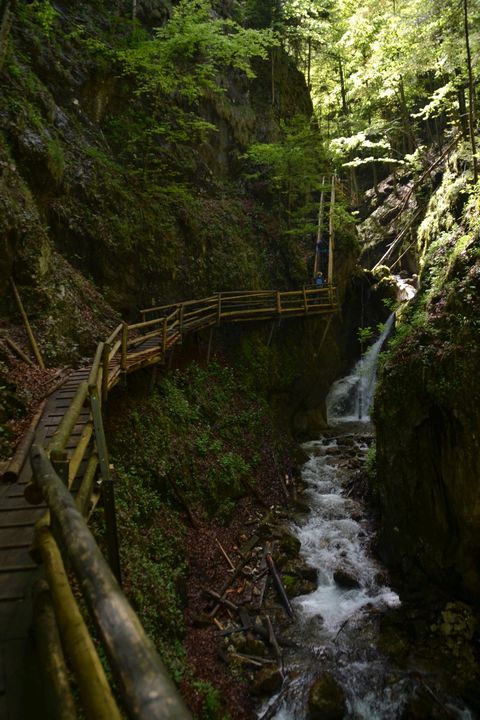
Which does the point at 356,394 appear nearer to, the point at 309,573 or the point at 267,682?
the point at 309,573

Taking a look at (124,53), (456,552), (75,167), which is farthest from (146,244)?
(456,552)

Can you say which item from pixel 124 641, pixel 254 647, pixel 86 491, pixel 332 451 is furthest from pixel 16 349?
pixel 332 451

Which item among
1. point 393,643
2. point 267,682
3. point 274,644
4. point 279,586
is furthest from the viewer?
point 279,586

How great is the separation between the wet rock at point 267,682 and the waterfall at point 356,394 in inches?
602

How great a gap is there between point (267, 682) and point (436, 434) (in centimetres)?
609

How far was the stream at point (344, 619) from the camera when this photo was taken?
797 cm

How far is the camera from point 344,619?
9.84 meters

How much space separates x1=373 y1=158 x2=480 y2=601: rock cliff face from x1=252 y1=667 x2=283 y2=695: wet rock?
3.95 metres

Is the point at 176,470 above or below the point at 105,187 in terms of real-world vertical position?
below

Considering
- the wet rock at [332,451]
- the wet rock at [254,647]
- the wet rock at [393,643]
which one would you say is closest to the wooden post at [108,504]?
the wet rock at [254,647]

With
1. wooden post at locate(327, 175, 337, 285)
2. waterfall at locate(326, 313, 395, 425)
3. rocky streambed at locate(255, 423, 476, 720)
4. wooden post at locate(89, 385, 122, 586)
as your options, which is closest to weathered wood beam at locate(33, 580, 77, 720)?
wooden post at locate(89, 385, 122, 586)

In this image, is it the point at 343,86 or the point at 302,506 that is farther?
the point at 343,86

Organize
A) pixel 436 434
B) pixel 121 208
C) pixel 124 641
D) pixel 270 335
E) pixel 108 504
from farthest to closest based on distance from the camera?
1. pixel 270 335
2. pixel 121 208
3. pixel 436 434
4. pixel 108 504
5. pixel 124 641

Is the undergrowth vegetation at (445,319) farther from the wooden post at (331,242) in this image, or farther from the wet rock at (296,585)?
the wooden post at (331,242)
